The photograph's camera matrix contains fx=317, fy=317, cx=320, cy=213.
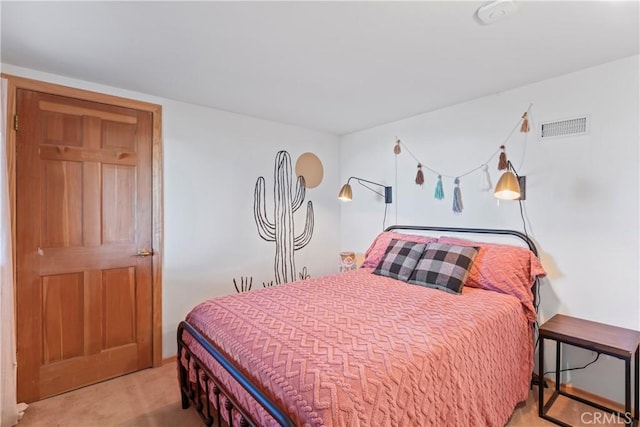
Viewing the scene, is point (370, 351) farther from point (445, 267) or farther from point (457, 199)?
point (457, 199)

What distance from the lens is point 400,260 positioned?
2.69 meters

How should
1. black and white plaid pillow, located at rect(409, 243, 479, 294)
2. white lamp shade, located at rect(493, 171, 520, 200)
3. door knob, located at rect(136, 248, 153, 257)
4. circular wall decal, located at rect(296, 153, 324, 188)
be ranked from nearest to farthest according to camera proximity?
white lamp shade, located at rect(493, 171, 520, 200), black and white plaid pillow, located at rect(409, 243, 479, 294), door knob, located at rect(136, 248, 153, 257), circular wall decal, located at rect(296, 153, 324, 188)

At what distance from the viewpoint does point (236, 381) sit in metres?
1.38

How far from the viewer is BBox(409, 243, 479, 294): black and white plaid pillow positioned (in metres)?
2.30

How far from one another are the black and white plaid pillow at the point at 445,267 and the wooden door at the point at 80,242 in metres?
2.23

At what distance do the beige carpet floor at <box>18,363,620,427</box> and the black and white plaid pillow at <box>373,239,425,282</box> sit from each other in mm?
1136

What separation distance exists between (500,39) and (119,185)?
2787 mm

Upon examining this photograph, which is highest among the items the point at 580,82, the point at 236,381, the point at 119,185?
the point at 580,82

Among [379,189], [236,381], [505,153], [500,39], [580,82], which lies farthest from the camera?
[379,189]

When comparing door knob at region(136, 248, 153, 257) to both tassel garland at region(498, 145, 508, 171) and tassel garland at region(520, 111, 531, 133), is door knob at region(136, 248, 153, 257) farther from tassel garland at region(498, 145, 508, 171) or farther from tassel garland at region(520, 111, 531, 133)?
tassel garland at region(520, 111, 531, 133)

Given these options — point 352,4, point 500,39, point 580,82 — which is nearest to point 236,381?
point 352,4

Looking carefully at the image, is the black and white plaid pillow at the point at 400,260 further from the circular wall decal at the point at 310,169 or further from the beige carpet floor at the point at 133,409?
the circular wall decal at the point at 310,169

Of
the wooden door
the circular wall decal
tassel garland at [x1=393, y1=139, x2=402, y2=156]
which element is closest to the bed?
the wooden door

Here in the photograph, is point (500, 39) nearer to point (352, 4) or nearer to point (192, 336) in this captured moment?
point (352, 4)
